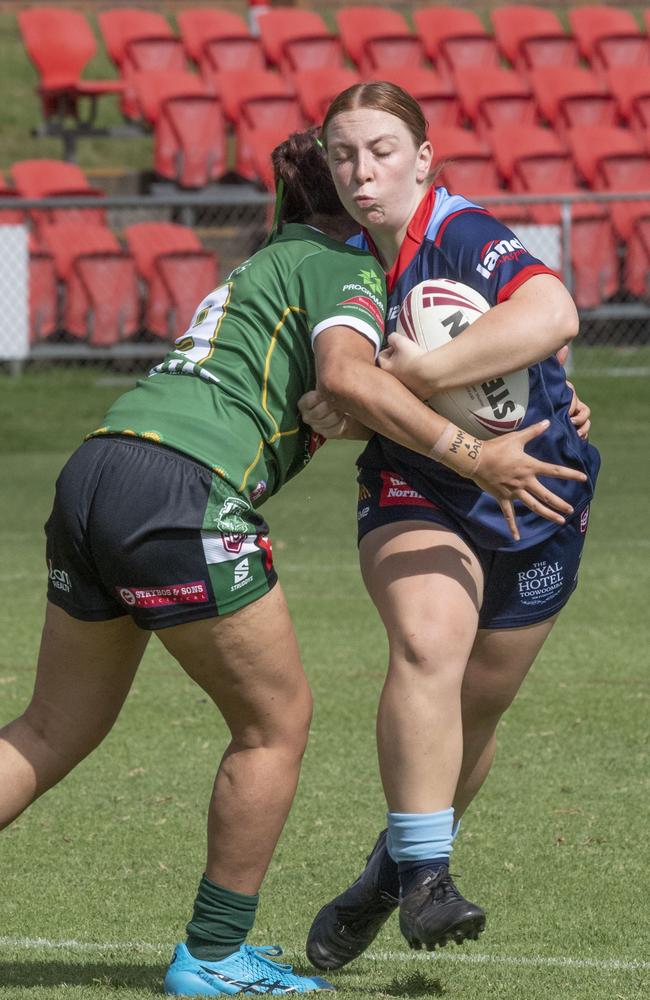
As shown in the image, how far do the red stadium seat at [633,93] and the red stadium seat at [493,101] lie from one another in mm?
1105

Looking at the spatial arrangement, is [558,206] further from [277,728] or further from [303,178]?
[277,728]

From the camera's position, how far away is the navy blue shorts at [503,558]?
390cm

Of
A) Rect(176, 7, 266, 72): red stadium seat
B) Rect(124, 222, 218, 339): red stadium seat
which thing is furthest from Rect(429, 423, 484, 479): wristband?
Rect(176, 7, 266, 72): red stadium seat

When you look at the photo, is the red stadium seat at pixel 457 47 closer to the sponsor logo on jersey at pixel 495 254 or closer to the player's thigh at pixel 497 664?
the sponsor logo on jersey at pixel 495 254

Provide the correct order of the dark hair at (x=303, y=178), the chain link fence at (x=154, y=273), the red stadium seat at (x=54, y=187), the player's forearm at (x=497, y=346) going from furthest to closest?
the red stadium seat at (x=54, y=187) < the chain link fence at (x=154, y=273) < the dark hair at (x=303, y=178) < the player's forearm at (x=497, y=346)

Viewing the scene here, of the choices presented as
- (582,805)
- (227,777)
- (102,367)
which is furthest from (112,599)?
(102,367)

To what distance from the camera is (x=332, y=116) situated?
3896 mm

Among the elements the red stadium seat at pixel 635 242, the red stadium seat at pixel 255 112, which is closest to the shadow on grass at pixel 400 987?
the red stadium seat at pixel 635 242

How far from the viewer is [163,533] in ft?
11.5

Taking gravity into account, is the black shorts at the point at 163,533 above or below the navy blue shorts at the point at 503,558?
above

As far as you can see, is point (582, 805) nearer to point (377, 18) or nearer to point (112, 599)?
point (112, 599)

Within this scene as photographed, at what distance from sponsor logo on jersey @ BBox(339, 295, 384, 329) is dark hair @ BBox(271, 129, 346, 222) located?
45 cm

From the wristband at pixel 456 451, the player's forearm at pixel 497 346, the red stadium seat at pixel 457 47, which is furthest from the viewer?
the red stadium seat at pixel 457 47

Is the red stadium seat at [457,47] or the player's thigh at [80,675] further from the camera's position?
the red stadium seat at [457,47]
